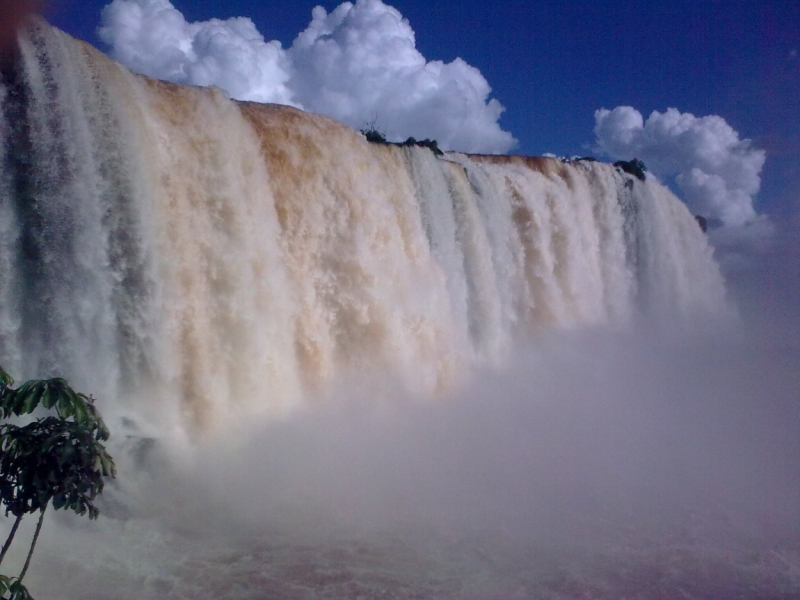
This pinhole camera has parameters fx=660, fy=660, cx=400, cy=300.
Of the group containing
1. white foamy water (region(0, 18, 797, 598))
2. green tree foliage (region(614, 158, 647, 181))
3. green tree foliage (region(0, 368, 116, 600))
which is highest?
green tree foliage (region(614, 158, 647, 181))

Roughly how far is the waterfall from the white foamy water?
0.09 ft

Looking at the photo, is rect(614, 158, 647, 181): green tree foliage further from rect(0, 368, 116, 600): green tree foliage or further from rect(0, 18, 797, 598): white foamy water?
rect(0, 368, 116, 600): green tree foliage

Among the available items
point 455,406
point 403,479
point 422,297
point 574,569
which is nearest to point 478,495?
point 403,479

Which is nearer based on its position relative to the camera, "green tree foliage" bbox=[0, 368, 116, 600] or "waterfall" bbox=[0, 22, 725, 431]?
"green tree foliage" bbox=[0, 368, 116, 600]

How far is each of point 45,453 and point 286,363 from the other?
20.3ft

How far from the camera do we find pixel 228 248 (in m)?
8.29

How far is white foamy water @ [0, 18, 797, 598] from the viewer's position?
251 inches

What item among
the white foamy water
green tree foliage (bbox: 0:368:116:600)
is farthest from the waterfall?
green tree foliage (bbox: 0:368:116:600)

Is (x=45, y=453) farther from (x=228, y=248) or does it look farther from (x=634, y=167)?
(x=634, y=167)

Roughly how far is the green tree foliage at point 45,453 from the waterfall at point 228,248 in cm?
423

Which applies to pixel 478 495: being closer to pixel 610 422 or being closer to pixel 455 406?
pixel 455 406

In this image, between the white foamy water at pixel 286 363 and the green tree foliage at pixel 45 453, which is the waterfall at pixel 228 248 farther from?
the green tree foliage at pixel 45 453

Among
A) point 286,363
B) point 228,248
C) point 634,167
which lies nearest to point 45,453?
point 228,248

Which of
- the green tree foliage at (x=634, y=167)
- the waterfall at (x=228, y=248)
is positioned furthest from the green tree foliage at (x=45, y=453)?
the green tree foliage at (x=634, y=167)
